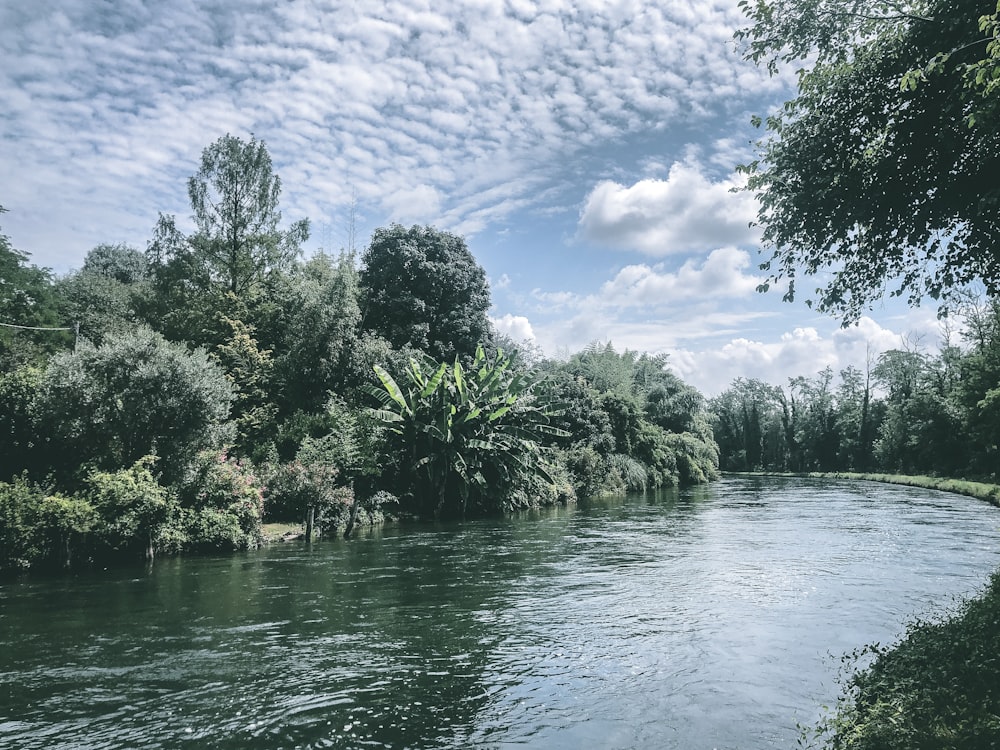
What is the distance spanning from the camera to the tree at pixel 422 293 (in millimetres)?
38219

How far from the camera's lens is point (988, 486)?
1603 inches

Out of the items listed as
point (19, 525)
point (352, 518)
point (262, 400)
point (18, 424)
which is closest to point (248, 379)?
point (262, 400)

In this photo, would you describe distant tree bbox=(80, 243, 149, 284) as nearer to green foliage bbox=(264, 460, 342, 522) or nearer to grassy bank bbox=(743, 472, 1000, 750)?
green foliage bbox=(264, 460, 342, 522)

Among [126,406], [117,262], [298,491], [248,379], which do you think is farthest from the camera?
[117,262]

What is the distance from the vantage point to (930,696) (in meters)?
5.98

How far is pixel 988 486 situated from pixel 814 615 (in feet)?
124

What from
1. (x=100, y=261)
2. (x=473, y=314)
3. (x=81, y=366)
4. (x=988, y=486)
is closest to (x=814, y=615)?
(x=81, y=366)

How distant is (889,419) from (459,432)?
6117 centimetres

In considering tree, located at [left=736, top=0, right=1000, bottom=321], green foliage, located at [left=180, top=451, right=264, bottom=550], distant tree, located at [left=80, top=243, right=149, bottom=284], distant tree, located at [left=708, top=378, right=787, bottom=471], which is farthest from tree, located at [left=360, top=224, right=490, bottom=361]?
distant tree, located at [left=708, top=378, right=787, bottom=471]

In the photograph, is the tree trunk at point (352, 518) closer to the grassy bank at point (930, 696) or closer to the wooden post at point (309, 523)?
the wooden post at point (309, 523)

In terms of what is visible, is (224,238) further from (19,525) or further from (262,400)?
(19,525)

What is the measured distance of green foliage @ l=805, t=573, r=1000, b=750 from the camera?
17.0ft

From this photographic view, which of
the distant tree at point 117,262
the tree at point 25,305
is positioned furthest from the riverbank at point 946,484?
the distant tree at point 117,262

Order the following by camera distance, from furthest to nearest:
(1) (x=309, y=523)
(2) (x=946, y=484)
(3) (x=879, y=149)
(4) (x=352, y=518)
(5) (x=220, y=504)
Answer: (2) (x=946, y=484)
(4) (x=352, y=518)
(1) (x=309, y=523)
(5) (x=220, y=504)
(3) (x=879, y=149)
